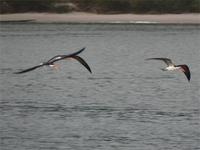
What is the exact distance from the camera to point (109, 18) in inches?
2714

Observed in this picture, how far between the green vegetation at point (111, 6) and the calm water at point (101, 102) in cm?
1253

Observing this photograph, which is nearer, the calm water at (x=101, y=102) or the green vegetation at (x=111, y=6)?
the calm water at (x=101, y=102)

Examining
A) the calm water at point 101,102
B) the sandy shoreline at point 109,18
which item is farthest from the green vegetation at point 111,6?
the calm water at point 101,102

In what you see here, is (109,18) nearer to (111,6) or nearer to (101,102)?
(111,6)

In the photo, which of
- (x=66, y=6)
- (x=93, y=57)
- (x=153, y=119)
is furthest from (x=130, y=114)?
(x=66, y=6)

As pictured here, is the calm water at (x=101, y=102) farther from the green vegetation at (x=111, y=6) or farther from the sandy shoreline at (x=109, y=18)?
the green vegetation at (x=111, y=6)

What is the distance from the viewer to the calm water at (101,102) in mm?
22656

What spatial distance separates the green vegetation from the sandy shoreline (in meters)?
0.44

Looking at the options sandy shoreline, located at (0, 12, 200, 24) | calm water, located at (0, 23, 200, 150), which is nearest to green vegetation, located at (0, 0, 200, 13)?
sandy shoreline, located at (0, 12, 200, 24)

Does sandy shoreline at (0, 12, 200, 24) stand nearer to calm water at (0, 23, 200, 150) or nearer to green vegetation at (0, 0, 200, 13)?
green vegetation at (0, 0, 200, 13)

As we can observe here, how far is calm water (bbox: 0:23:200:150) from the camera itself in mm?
22656

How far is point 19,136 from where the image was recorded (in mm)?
22938

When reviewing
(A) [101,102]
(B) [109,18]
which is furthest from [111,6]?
(A) [101,102]

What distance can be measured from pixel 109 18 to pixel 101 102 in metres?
40.0
